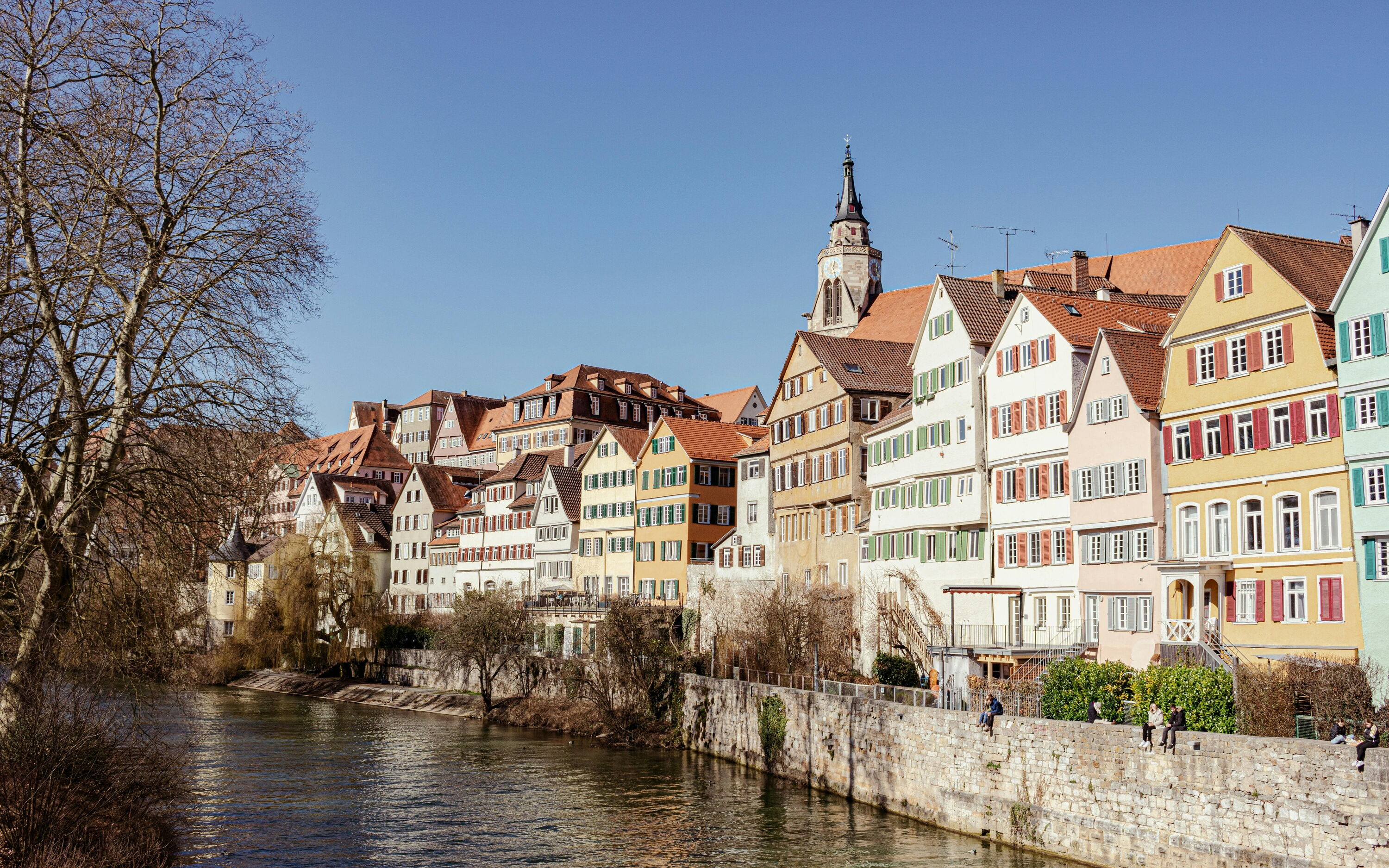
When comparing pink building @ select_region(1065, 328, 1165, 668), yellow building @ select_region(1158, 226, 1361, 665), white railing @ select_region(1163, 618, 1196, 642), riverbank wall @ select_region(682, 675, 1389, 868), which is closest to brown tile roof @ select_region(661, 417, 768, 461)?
riverbank wall @ select_region(682, 675, 1389, 868)

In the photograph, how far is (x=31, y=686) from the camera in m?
15.1

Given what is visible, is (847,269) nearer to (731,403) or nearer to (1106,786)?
(731,403)

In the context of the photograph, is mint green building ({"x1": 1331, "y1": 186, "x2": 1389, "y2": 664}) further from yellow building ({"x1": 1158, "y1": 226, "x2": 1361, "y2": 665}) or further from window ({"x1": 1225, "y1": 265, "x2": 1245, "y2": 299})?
window ({"x1": 1225, "y1": 265, "x2": 1245, "y2": 299})

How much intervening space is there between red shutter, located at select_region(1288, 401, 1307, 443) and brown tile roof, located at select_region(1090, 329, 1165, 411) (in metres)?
4.50

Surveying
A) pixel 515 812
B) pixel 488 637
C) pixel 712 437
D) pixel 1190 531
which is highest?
pixel 712 437

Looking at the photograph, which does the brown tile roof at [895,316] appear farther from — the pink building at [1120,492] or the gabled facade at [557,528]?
the pink building at [1120,492]

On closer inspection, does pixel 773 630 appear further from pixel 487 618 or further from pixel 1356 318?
pixel 1356 318

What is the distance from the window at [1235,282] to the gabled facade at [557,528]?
4735cm

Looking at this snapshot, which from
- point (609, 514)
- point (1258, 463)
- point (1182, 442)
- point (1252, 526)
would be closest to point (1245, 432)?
point (1258, 463)

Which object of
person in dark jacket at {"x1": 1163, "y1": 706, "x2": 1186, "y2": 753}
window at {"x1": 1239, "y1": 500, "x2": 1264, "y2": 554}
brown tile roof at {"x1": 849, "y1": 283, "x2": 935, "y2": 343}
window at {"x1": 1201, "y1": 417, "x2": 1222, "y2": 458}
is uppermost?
brown tile roof at {"x1": 849, "y1": 283, "x2": 935, "y2": 343}

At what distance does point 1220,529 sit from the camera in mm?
31031

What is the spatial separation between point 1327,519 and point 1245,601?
3.02m

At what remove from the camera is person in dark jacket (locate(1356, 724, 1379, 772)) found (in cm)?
1992

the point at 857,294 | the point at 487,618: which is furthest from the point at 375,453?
the point at 487,618
